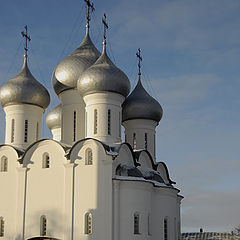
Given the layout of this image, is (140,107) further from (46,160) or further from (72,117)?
(46,160)

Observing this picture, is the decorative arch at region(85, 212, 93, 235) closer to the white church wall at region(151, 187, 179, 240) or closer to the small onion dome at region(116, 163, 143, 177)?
the small onion dome at region(116, 163, 143, 177)

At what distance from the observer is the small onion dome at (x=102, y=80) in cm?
2202

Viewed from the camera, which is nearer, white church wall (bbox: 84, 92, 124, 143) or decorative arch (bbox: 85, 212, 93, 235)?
decorative arch (bbox: 85, 212, 93, 235)

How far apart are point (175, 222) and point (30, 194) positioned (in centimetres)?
629

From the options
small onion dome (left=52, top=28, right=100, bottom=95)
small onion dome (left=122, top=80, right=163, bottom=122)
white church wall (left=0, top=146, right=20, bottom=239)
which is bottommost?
white church wall (left=0, top=146, right=20, bottom=239)

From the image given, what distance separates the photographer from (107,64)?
22547 millimetres

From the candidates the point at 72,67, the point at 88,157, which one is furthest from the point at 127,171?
the point at 72,67

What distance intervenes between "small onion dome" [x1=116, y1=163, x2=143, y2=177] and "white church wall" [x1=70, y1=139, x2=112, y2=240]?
826 mm

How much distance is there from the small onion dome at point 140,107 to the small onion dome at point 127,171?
390cm

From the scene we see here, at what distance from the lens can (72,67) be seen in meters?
24.0

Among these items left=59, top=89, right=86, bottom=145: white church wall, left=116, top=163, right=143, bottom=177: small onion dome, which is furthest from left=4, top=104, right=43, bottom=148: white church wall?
left=116, top=163, right=143, bottom=177: small onion dome

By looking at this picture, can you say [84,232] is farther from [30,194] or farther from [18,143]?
[18,143]

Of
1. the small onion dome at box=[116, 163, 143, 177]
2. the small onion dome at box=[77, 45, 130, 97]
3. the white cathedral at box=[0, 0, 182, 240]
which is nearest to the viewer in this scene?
the white cathedral at box=[0, 0, 182, 240]

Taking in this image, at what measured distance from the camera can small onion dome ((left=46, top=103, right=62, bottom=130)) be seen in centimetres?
2777
